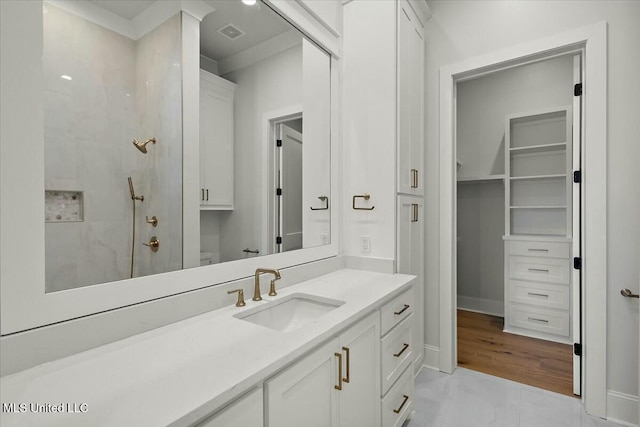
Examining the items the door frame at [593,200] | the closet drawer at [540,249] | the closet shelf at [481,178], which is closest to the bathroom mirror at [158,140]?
the door frame at [593,200]

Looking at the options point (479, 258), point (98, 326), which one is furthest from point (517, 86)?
point (98, 326)

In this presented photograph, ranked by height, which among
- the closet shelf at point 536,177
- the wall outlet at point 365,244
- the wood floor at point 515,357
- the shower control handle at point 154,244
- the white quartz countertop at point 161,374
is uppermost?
the closet shelf at point 536,177

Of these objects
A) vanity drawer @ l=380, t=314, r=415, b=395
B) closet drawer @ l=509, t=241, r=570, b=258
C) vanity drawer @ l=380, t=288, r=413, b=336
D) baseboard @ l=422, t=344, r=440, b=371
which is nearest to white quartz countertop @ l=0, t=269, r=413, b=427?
vanity drawer @ l=380, t=288, r=413, b=336

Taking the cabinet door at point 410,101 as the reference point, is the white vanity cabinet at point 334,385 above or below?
below

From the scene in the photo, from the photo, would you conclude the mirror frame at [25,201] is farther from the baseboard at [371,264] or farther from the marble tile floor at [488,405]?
the marble tile floor at [488,405]

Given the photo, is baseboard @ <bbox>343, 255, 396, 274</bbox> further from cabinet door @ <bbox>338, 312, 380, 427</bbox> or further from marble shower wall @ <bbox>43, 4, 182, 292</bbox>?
marble shower wall @ <bbox>43, 4, 182, 292</bbox>

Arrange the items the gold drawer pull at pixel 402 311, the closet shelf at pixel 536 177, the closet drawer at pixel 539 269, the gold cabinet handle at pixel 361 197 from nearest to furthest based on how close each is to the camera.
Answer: the gold drawer pull at pixel 402 311 → the gold cabinet handle at pixel 361 197 → the closet drawer at pixel 539 269 → the closet shelf at pixel 536 177

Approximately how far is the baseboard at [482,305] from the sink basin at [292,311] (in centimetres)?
311

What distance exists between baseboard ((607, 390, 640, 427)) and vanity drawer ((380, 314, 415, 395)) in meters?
1.24

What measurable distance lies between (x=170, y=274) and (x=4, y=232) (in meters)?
0.47

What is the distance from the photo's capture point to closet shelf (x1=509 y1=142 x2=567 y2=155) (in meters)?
2.99

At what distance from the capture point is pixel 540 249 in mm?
2934

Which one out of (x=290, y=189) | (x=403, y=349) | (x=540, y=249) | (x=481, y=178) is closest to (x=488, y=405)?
(x=403, y=349)

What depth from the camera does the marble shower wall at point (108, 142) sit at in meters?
0.87
